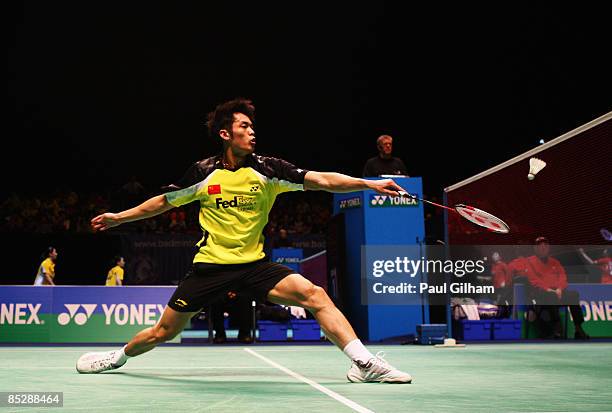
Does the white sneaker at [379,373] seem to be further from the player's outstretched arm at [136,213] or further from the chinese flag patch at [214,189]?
the player's outstretched arm at [136,213]

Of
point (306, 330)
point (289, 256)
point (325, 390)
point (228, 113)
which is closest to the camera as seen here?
point (325, 390)

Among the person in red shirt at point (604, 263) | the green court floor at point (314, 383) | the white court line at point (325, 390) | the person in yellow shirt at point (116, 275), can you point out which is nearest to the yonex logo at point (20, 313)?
the green court floor at point (314, 383)

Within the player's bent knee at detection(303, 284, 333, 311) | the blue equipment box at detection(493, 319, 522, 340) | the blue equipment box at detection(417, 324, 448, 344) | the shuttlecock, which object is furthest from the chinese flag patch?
the blue equipment box at detection(493, 319, 522, 340)

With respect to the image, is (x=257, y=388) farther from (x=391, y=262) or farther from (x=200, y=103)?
(x=200, y=103)

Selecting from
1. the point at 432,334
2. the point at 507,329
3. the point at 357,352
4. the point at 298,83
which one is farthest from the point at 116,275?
the point at 357,352

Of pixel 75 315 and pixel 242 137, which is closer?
pixel 242 137

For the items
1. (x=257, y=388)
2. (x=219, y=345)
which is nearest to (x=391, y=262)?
(x=219, y=345)

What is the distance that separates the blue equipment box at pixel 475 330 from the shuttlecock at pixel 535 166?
248 cm

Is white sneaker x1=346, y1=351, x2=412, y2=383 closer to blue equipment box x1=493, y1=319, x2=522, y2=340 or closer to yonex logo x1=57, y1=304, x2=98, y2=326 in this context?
yonex logo x1=57, y1=304, x2=98, y2=326

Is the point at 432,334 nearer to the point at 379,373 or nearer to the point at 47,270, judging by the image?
the point at 379,373

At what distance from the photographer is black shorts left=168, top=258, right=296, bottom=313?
5.46 metres

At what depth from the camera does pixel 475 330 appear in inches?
492

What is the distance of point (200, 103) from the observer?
934 inches

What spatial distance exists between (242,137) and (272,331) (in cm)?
757
